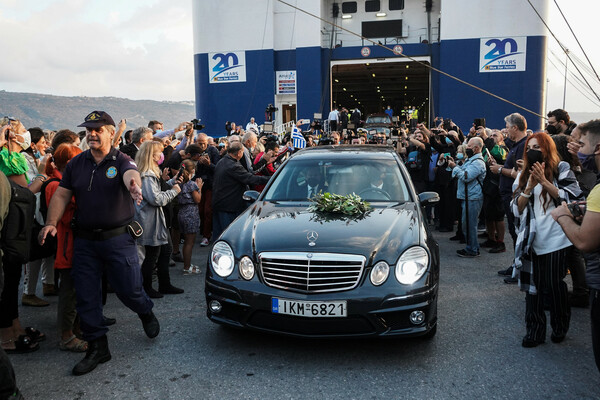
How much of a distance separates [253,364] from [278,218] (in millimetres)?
1335

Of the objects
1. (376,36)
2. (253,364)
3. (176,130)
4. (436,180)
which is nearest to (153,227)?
(253,364)

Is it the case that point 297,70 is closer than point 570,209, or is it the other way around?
point 570,209

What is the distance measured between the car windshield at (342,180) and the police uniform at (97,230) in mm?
1772

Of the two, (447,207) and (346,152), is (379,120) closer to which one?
(447,207)

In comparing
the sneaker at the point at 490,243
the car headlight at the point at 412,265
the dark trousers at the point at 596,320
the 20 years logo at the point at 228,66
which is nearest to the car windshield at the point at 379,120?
the 20 years logo at the point at 228,66

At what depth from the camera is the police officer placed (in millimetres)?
3881

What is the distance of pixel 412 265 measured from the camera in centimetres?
391

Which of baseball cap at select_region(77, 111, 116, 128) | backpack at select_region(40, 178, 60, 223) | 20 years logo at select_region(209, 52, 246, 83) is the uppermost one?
20 years logo at select_region(209, 52, 246, 83)

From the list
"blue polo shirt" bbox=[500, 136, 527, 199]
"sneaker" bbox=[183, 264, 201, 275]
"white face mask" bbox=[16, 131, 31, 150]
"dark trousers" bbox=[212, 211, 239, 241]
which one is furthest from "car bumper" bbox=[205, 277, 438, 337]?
"dark trousers" bbox=[212, 211, 239, 241]

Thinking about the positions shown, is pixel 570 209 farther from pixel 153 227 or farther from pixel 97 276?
pixel 153 227

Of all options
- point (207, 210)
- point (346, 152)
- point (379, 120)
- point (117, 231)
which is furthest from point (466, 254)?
point (379, 120)

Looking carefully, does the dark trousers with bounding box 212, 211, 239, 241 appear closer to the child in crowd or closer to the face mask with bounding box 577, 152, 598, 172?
the child in crowd

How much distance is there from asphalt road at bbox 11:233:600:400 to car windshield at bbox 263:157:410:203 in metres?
1.40

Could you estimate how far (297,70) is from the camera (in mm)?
28406
